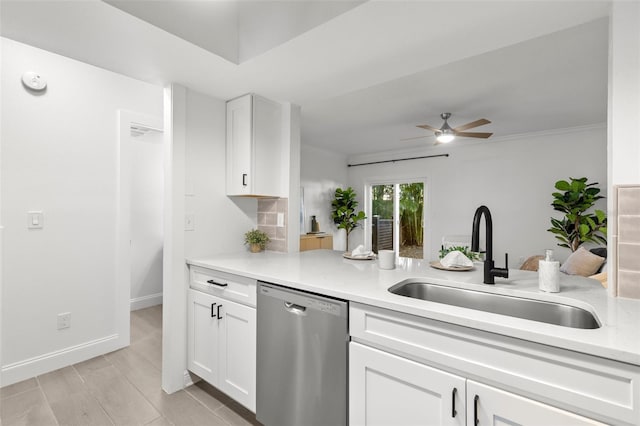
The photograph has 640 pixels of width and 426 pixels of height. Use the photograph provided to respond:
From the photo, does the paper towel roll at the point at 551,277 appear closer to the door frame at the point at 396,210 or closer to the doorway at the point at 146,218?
the doorway at the point at 146,218

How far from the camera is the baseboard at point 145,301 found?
381cm

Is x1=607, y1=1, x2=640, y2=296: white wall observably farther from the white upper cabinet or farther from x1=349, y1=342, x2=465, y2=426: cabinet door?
the white upper cabinet

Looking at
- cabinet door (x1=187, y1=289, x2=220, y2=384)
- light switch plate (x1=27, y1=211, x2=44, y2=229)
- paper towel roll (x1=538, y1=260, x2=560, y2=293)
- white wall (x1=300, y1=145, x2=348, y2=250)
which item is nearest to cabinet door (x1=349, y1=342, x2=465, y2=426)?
paper towel roll (x1=538, y1=260, x2=560, y2=293)

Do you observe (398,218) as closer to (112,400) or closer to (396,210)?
(396,210)

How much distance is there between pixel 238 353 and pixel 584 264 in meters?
3.46

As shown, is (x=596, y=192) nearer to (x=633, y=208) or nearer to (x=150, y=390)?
(x=633, y=208)

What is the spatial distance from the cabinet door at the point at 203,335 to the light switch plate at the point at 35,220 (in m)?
1.27

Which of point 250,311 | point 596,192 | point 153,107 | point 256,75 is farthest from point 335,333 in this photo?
point 596,192

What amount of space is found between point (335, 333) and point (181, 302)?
1.29m

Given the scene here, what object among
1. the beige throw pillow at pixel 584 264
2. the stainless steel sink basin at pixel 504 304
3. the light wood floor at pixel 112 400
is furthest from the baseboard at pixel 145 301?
the beige throw pillow at pixel 584 264

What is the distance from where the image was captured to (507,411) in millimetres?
983

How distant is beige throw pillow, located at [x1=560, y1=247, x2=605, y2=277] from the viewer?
3.13 metres

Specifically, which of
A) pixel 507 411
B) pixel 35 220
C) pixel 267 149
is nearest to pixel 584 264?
pixel 507 411

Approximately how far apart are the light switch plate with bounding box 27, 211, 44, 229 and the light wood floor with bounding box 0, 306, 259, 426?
1.08 metres
